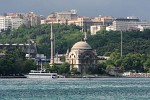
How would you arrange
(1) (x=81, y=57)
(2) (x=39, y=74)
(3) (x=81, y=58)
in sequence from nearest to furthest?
(2) (x=39, y=74), (3) (x=81, y=58), (1) (x=81, y=57)

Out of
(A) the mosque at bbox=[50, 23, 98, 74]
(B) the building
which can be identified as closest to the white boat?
(A) the mosque at bbox=[50, 23, 98, 74]

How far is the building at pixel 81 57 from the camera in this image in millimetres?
178125

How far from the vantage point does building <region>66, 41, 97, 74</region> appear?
584ft

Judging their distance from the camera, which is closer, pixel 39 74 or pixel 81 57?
pixel 39 74

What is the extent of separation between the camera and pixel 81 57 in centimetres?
18162

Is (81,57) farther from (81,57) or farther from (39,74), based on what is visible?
(39,74)

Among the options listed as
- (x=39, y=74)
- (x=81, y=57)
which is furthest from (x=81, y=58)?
(x=39, y=74)

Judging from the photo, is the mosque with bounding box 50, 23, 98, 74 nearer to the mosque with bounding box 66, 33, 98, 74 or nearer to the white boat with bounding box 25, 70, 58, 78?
the mosque with bounding box 66, 33, 98, 74

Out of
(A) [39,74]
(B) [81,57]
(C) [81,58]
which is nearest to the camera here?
(A) [39,74]

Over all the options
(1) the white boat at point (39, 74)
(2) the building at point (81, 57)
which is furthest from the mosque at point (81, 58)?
(1) the white boat at point (39, 74)

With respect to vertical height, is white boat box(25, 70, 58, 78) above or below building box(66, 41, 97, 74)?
below

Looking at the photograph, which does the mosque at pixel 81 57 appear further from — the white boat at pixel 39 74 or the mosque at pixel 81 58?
the white boat at pixel 39 74

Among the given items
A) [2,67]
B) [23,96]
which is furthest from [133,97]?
[2,67]

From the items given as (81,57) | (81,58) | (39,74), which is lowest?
(39,74)
